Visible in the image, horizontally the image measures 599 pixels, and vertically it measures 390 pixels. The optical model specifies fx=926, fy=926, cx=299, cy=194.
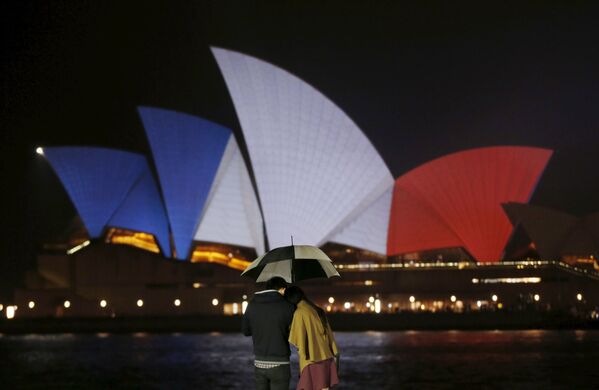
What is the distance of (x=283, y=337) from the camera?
23.9 ft

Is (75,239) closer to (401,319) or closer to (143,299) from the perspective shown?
(143,299)

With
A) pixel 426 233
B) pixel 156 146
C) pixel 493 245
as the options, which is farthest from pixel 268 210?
pixel 493 245

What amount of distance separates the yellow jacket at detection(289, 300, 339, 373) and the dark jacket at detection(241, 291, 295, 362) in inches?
2.4

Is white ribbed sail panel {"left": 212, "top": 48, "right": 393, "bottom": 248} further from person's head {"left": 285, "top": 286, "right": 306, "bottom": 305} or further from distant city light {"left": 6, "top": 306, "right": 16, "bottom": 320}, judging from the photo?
person's head {"left": 285, "top": 286, "right": 306, "bottom": 305}

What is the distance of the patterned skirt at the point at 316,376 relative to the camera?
7.29m

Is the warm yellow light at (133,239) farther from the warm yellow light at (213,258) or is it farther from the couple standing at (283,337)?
the couple standing at (283,337)

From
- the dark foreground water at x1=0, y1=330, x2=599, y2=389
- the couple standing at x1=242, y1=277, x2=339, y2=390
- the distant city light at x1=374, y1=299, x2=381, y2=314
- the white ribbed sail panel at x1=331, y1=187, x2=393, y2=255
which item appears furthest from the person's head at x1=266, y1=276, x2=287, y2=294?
the distant city light at x1=374, y1=299, x2=381, y2=314

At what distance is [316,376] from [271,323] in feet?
1.82

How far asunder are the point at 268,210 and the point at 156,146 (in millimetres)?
6036

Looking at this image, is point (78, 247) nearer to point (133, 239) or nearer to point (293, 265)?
point (133, 239)

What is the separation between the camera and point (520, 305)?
4738 centimetres

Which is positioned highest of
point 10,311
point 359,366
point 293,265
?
point 10,311

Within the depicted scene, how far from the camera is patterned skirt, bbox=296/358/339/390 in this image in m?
7.29

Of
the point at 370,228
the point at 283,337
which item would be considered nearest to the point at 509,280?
the point at 370,228
